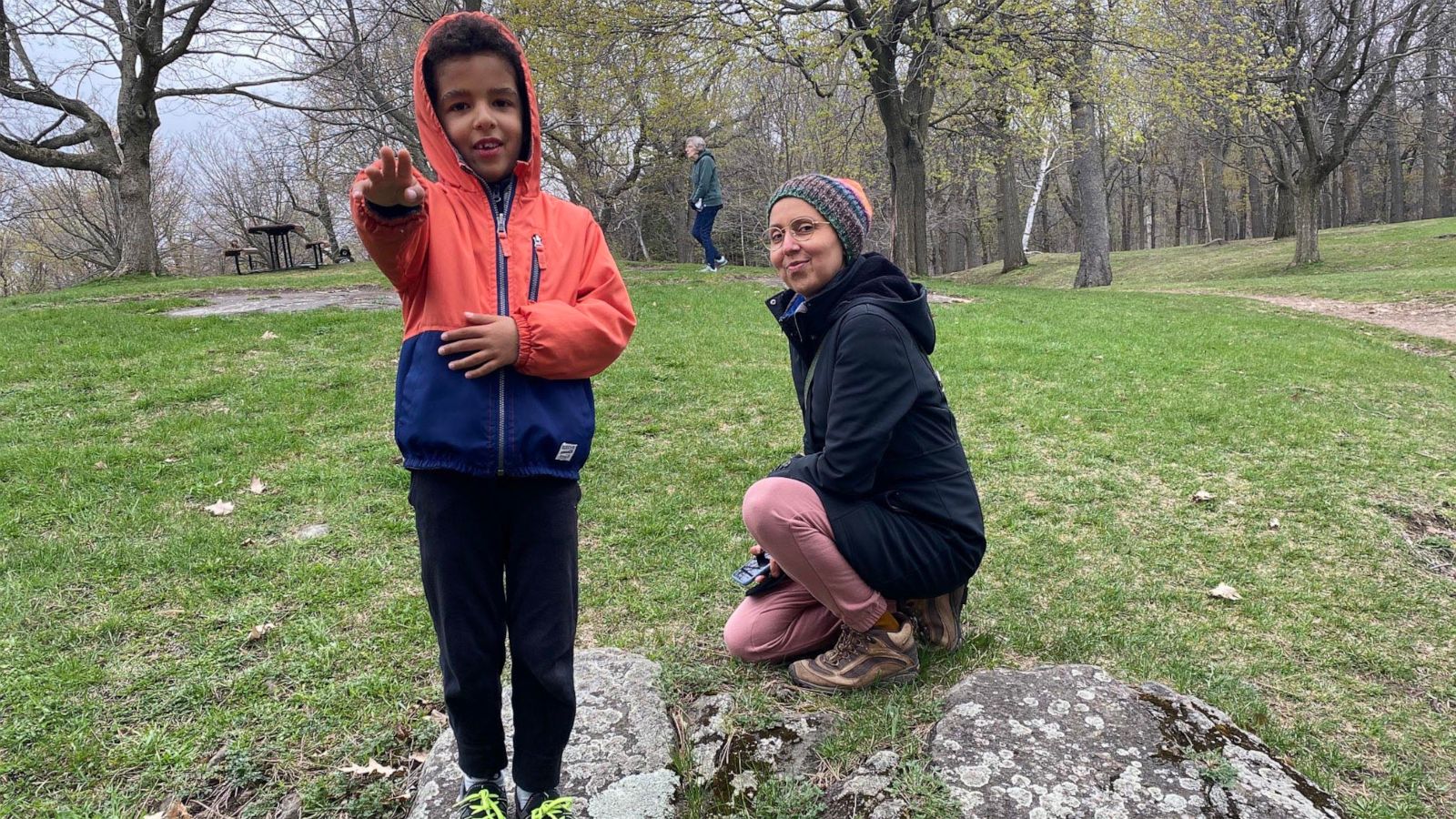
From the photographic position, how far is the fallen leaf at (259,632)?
2945mm

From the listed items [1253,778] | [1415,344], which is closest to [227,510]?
[1253,778]

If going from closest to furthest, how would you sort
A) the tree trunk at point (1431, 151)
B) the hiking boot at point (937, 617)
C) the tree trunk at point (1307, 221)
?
the hiking boot at point (937, 617) → the tree trunk at point (1307, 221) → the tree trunk at point (1431, 151)

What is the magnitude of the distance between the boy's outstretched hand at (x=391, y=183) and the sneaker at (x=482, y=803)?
137 centimetres

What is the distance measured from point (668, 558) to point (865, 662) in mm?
1372

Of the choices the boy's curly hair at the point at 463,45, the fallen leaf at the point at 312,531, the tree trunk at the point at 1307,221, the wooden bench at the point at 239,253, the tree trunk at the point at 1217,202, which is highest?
the tree trunk at the point at 1217,202

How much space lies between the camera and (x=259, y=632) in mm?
2963

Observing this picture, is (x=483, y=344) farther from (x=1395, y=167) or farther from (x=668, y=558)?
(x=1395, y=167)

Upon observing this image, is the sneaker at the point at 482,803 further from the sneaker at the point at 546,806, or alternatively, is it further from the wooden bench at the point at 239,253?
the wooden bench at the point at 239,253

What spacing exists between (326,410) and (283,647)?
3.27 meters

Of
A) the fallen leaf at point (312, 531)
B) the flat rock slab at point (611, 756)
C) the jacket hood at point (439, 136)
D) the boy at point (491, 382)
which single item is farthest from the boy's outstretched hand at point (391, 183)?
the fallen leaf at point (312, 531)

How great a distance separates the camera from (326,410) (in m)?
5.76

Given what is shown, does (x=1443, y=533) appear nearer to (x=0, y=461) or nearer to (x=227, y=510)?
(x=227, y=510)

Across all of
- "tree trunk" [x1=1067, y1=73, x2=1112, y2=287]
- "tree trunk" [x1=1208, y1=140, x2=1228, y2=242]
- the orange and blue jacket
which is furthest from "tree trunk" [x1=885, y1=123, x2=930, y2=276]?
"tree trunk" [x1=1208, y1=140, x2=1228, y2=242]

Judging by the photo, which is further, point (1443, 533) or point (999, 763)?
point (1443, 533)
